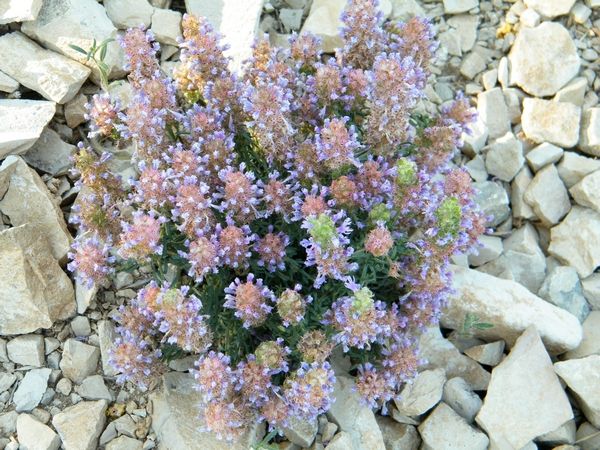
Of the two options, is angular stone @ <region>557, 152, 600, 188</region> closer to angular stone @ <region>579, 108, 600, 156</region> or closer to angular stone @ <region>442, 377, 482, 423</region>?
angular stone @ <region>579, 108, 600, 156</region>

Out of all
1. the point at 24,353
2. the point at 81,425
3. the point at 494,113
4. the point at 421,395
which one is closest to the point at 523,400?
the point at 421,395

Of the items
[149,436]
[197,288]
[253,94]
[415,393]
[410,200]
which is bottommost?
[149,436]

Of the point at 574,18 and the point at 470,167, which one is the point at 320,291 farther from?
the point at 574,18

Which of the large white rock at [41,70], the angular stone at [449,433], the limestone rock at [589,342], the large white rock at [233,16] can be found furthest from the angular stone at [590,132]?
the large white rock at [41,70]

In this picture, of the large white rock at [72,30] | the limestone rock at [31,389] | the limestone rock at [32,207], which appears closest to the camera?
the limestone rock at [31,389]

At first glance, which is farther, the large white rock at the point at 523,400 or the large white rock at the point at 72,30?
the large white rock at the point at 72,30

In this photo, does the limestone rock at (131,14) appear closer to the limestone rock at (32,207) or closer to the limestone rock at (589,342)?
the limestone rock at (32,207)

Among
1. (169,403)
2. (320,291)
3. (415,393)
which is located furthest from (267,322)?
(415,393)
